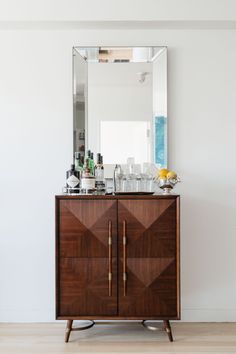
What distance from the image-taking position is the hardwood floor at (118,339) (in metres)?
2.60

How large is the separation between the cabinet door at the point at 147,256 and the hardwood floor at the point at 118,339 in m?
0.22

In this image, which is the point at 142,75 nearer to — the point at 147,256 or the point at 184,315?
the point at 147,256

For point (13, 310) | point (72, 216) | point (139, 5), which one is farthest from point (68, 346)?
point (139, 5)

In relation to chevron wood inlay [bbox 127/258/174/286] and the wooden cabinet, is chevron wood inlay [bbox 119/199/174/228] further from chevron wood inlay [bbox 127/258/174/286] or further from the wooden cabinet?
chevron wood inlay [bbox 127/258/174/286]

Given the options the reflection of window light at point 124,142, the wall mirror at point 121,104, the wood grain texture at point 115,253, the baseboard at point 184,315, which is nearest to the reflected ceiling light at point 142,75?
the wall mirror at point 121,104

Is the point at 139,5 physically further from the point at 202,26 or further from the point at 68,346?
the point at 68,346

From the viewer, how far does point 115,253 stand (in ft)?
8.65

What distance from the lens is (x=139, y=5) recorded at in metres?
2.96

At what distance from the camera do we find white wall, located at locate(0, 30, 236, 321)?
309 centimetres

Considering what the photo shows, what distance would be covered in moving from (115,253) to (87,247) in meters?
0.18

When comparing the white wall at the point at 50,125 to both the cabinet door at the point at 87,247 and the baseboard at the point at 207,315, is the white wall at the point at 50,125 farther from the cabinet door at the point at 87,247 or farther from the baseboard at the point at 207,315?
the cabinet door at the point at 87,247

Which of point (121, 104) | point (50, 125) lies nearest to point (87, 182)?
point (50, 125)

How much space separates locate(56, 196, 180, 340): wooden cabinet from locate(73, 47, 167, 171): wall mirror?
57cm

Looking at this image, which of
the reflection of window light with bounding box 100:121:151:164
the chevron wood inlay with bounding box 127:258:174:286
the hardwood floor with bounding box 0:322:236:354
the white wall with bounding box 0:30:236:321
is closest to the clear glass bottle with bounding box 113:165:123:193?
the reflection of window light with bounding box 100:121:151:164
